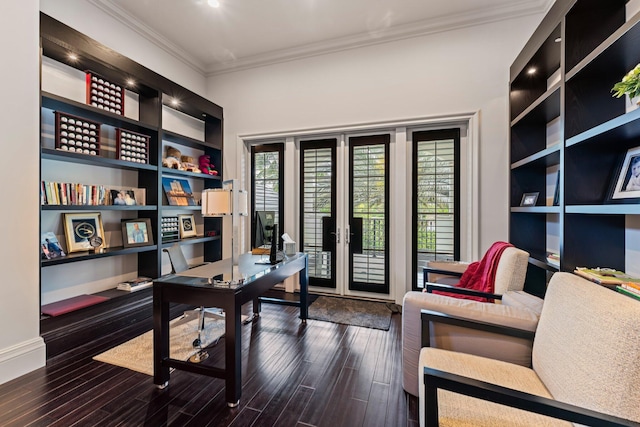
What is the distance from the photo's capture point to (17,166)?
80.7 inches

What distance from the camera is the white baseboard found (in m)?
1.95

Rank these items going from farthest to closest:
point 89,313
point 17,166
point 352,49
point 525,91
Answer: point 352,49
point 525,91
point 89,313
point 17,166

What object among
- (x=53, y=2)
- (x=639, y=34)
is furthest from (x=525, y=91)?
(x=53, y=2)

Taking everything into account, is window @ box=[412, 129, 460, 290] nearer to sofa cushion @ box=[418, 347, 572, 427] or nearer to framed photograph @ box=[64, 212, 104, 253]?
sofa cushion @ box=[418, 347, 572, 427]

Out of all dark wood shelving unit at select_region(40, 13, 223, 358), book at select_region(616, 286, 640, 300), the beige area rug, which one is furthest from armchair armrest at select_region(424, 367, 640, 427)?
dark wood shelving unit at select_region(40, 13, 223, 358)

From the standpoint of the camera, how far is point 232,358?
1806 mm

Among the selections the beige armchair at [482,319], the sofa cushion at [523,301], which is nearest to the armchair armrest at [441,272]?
the beige armchair at [482,319]

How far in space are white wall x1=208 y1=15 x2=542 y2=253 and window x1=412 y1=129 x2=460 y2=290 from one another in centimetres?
29

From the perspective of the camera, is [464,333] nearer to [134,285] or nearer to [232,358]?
[232,358]

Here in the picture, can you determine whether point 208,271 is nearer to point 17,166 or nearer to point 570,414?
point 17,166

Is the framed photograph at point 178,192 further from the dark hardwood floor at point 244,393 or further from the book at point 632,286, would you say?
the book at point 632,286

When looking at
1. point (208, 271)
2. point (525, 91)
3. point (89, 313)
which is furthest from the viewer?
point (525, 91)

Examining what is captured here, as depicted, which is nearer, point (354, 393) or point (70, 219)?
point (354, 393)

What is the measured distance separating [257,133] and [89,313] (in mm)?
2901
